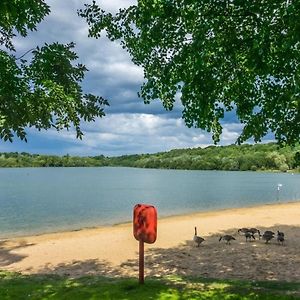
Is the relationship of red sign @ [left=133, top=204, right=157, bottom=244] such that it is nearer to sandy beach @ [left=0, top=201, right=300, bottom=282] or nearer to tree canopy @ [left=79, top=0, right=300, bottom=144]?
tree canopy @ [left=79, top=0, right=300, bottom=144]

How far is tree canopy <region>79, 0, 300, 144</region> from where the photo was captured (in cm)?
719

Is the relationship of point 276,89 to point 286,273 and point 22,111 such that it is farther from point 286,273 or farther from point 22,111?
point 286,273

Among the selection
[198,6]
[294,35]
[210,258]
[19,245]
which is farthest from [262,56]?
[19,245]

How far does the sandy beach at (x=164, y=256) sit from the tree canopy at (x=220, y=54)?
7378 mm

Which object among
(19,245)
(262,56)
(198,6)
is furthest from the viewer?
(19,245)

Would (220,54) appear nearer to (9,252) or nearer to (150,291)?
(150,291)

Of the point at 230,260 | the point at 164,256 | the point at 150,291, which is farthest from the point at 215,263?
the point at 150,291

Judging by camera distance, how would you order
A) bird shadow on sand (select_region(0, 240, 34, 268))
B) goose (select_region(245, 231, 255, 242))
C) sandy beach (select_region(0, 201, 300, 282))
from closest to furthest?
sandy beach (select_region(0, 201, 300, 282)) → bird shadow on sand (select_region(0, 240, 34, 268)) → goose (select_region(245, 231, 255, 242))

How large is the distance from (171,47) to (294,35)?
3.25 m

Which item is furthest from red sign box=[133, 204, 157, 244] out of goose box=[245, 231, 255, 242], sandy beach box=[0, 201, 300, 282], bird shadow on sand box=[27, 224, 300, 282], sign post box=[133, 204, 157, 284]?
goose box=[245, 231, 255, 242]

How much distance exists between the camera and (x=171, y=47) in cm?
905

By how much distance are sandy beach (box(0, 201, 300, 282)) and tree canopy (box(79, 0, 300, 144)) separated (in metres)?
7.38

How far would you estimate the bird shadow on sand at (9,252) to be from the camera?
20719mm

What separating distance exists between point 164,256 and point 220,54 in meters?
12.9
